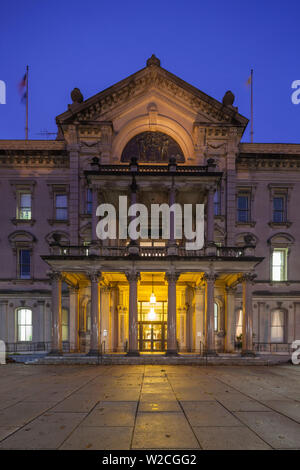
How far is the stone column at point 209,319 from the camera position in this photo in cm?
1994

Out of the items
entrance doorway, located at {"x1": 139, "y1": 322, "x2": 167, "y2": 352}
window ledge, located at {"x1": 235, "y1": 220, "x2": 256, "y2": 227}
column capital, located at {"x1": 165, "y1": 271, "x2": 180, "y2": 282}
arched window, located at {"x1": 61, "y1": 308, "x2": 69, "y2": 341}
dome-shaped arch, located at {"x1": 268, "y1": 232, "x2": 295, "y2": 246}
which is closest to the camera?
column capital, located at {"x1": 165, "y1": 271, "x2": 180, "y2": 282}

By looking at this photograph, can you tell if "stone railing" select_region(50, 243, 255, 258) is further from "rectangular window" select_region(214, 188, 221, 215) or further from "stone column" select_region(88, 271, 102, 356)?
"rectangular window" select_region(214, 188, 221, 215)

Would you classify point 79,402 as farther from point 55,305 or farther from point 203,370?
point 55,305

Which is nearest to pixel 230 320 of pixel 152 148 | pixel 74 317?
pixel 74 317

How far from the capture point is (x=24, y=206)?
83.4 feet

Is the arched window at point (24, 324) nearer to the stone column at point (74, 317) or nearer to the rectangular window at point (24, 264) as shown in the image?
the rectangular window at point (24, 264)

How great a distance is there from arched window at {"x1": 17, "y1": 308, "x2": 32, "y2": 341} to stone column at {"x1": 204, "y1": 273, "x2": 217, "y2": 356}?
41.1 feet

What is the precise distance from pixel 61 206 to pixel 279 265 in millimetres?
16457

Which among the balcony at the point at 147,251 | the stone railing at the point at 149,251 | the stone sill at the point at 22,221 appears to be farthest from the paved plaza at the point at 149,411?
the stone sill at the point at 22,221

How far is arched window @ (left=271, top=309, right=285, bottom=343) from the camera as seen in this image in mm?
24578

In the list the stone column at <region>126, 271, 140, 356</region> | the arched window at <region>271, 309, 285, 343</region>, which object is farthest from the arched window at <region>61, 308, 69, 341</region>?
the arched window at <region>271, 309, 285, 343</region>

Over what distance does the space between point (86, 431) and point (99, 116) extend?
846 inches
